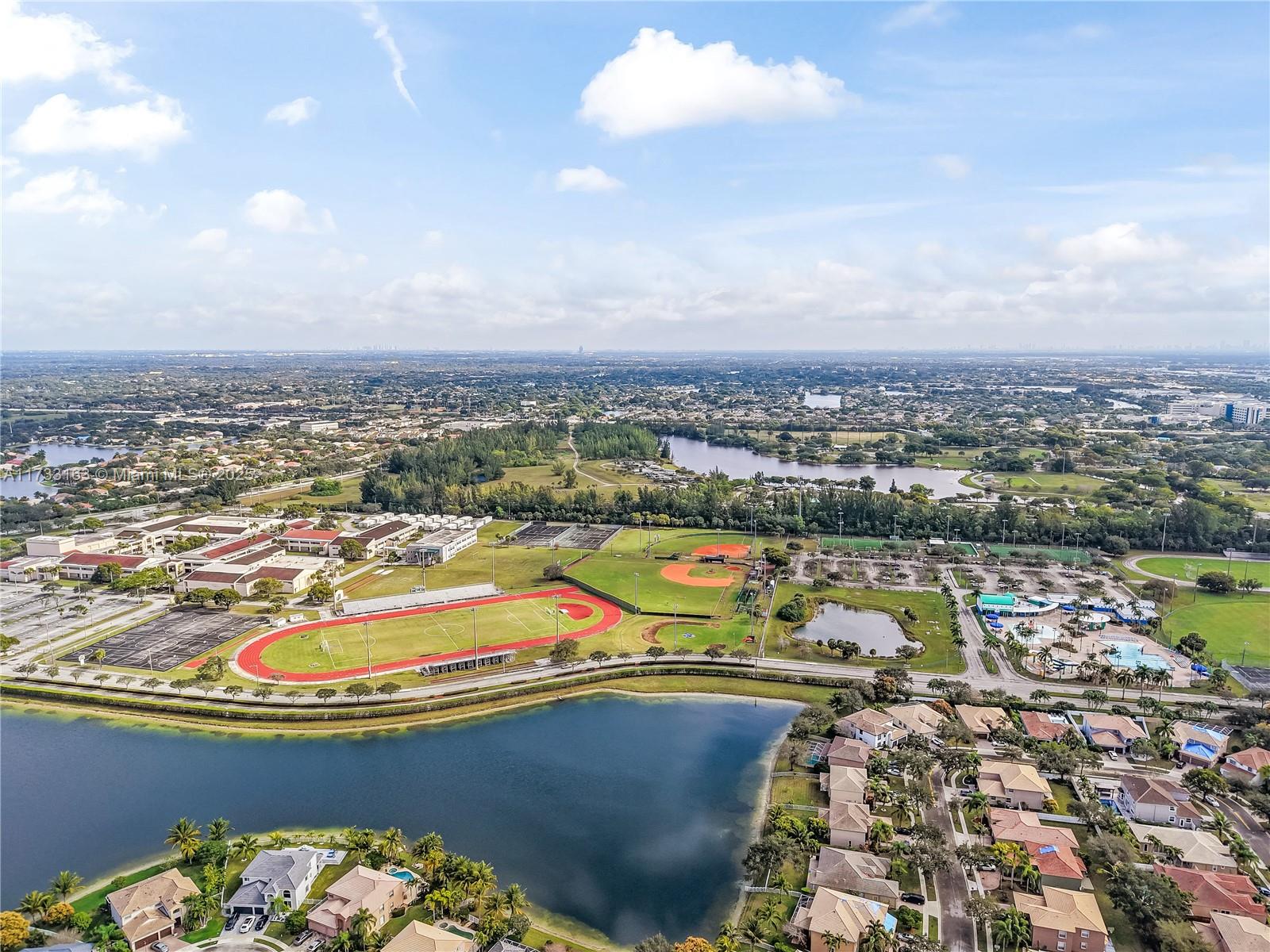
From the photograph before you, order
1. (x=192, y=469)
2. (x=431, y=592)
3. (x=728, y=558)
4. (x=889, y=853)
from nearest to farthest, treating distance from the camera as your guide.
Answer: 1. (x=889, y=853)
2. (x=431, y=592)
3. (x=728, y=558)
4. (x=192, y=469)

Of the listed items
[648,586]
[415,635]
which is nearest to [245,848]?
[415,635]

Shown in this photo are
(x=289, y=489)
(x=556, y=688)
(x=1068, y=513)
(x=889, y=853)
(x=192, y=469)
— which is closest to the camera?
(x=889, y=853)

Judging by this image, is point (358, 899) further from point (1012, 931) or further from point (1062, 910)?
point (1062, 910)

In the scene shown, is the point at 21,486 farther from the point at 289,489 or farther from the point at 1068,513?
the point at 1068,513

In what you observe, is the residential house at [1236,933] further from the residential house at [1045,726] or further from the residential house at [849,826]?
the residential house at [1045,726]

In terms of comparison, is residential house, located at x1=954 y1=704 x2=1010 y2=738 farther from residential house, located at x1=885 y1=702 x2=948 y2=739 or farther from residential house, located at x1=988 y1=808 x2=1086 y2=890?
residential house, located at x1=988 y1=808 x2=1086 y2=890

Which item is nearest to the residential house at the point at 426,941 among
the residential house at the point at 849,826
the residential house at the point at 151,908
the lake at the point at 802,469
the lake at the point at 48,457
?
the residential house at the point at 151,908

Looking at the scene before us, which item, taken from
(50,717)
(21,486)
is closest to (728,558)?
(50,717)

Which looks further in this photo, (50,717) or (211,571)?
(211,571)
